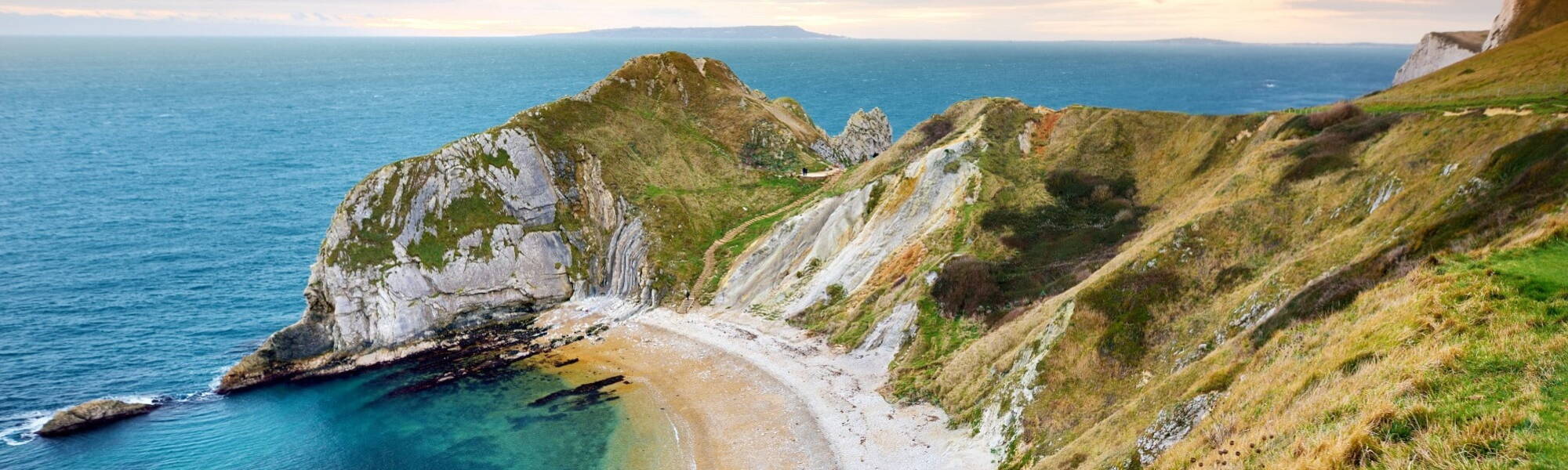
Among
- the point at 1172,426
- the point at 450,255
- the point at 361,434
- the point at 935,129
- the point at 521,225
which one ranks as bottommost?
the point at 361,434

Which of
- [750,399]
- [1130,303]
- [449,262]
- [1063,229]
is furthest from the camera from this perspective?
[449,262]

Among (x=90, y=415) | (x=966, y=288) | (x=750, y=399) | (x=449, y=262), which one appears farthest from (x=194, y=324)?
(x=966, y=288)

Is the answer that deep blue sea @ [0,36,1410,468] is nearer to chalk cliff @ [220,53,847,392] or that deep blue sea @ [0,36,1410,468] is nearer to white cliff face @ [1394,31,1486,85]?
chalk cliff @ [220,53,847,392]

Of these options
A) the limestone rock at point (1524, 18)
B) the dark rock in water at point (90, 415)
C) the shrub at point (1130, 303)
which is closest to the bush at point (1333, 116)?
the shrub at point (1130, 303)

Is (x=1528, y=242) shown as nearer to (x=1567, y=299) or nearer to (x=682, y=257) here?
(x=1567, y=299)

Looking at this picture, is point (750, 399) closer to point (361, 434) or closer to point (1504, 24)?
point (361, 434)
